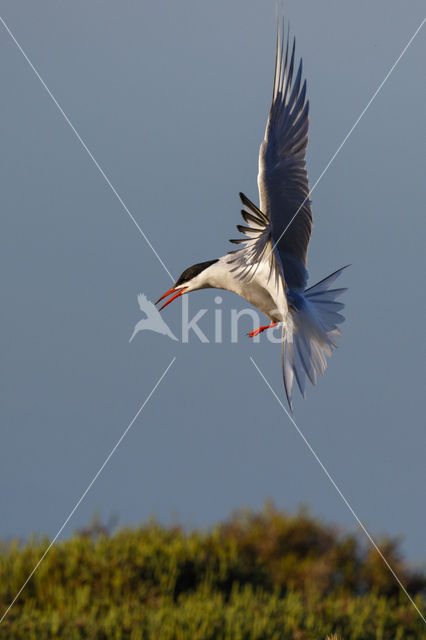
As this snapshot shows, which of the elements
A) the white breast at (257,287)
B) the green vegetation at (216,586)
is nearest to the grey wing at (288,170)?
the white breast at (257,287)

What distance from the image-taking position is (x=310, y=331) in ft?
12.0

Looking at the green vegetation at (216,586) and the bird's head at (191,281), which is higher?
the bird's head at (191,281)

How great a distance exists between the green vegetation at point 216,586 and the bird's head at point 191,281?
9.67ft

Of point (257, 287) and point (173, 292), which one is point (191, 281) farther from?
point (257, 287)

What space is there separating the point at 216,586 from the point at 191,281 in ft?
14.3

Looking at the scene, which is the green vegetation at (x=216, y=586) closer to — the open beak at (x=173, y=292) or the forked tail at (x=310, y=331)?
the open beak at (x=173, y=292)

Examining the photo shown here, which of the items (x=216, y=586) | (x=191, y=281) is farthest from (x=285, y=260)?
(x=216, y=586)

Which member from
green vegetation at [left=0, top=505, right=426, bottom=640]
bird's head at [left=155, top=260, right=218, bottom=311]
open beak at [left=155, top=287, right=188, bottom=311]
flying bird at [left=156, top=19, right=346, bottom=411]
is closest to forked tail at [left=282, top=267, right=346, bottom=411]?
flying bird at [left=156, top=19, right=346, bottom=411]

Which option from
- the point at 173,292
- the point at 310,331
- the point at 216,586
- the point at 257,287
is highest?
the point at 173,292

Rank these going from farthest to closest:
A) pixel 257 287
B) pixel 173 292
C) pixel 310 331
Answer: pixel 173 292 < pixel 310 331 < pixel 257 287

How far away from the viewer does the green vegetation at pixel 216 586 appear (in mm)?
6215

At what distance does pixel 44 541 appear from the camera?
8.08 m

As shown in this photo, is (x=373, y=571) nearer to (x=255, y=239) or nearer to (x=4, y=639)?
(x=4, y=639)

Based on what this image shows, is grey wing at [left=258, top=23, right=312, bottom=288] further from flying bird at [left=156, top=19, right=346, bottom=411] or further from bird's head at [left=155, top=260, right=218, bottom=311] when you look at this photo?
bird's head at [left=155, top=260, right=218, bottom=311]
